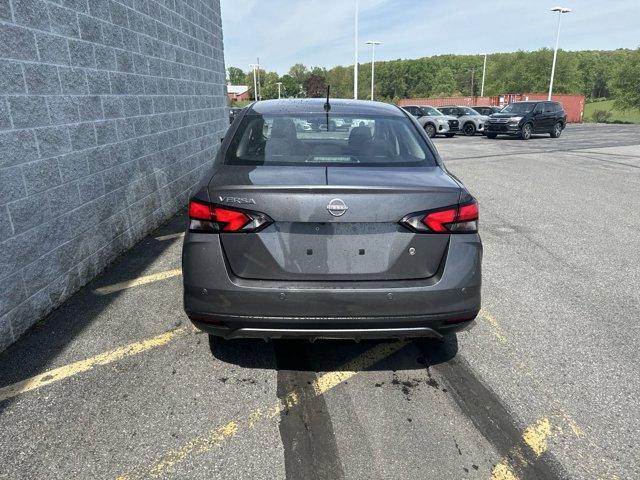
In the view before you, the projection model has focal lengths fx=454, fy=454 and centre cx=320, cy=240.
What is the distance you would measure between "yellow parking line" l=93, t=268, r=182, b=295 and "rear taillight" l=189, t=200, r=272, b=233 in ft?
7.07

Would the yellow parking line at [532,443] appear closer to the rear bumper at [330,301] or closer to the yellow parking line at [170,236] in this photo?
the rear bumper at [330,301]

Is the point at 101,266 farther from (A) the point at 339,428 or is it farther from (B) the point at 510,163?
(B) the point at 510,163

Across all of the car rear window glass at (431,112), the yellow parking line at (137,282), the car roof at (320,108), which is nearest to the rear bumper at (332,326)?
the car roof at (320,108)

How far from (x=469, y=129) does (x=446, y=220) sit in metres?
27.1

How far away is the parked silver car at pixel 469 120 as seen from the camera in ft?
87.8

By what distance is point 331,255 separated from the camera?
2.36 m

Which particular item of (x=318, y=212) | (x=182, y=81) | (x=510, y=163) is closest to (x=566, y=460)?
(x=318, y=212)

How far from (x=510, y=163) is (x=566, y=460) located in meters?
13.0

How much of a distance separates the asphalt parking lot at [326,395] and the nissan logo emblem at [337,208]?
1117 mm

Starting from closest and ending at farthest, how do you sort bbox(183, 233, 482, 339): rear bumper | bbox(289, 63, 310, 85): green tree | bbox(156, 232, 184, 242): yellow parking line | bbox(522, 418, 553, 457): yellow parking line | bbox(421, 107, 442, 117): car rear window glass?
1. bbox(522, 418, 553, 457): yellow parking line
2. bbox(183, 233, 482, 339): rear bumper
3. bbox(156, 232, 184, 242): yellow parking line
4. bbox(421, 107, 442, 117): car rear window glass
5. bbox(289, 63, 310, 85): green tree

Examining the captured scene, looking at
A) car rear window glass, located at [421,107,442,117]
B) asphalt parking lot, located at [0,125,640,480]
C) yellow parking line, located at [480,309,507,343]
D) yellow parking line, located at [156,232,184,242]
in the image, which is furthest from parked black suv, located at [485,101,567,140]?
yellow parking line, located at [480,309,507,343]

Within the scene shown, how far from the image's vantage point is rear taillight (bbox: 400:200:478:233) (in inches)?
93.7

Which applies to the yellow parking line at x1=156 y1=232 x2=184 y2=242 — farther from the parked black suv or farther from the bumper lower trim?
the parked black suv

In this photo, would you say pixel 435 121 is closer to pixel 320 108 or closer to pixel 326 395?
pixel 320 108
